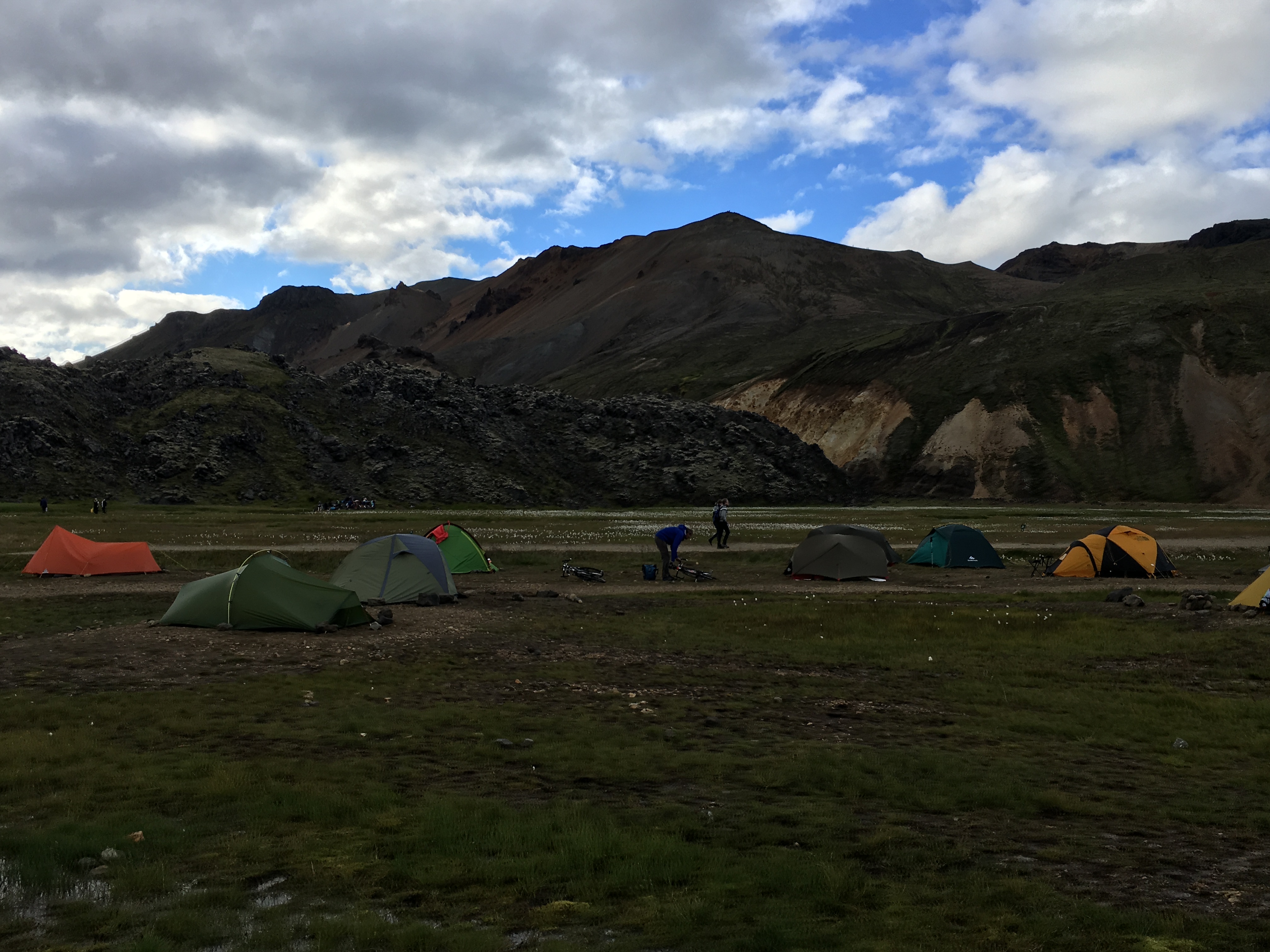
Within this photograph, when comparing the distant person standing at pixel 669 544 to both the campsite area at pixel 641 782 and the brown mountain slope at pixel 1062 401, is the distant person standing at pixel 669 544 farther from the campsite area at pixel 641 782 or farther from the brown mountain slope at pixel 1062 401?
the brown mountain slope at pixel 1062 401

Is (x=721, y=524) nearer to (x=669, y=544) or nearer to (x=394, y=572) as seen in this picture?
(x=669, y=544)

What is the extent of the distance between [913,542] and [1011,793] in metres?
40.3

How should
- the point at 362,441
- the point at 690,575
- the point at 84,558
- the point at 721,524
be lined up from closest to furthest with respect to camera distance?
the point at 84,558
the point at 690,575
the point at 721,524
the point at 362,441

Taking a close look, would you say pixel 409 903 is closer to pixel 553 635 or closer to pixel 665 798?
pixel 665 798

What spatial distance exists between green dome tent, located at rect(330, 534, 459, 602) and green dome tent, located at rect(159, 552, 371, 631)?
12.8 ft

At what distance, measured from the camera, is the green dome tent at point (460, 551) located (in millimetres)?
33844

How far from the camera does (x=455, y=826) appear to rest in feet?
27.2

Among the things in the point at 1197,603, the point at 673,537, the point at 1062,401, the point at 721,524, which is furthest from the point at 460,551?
the point at 1062,401

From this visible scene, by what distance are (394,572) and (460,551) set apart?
9.25 m

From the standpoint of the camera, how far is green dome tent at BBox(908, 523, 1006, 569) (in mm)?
37125

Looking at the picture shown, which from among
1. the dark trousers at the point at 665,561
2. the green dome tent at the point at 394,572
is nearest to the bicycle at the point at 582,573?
the dark trousers at the point at 665,561

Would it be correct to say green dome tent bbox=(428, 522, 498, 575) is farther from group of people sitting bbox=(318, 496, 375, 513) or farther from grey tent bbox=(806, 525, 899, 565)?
group of people sitting bbox=(318, 496, 375, 513)

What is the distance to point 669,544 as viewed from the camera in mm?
32656

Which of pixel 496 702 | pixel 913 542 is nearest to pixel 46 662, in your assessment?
pixel 496 702
